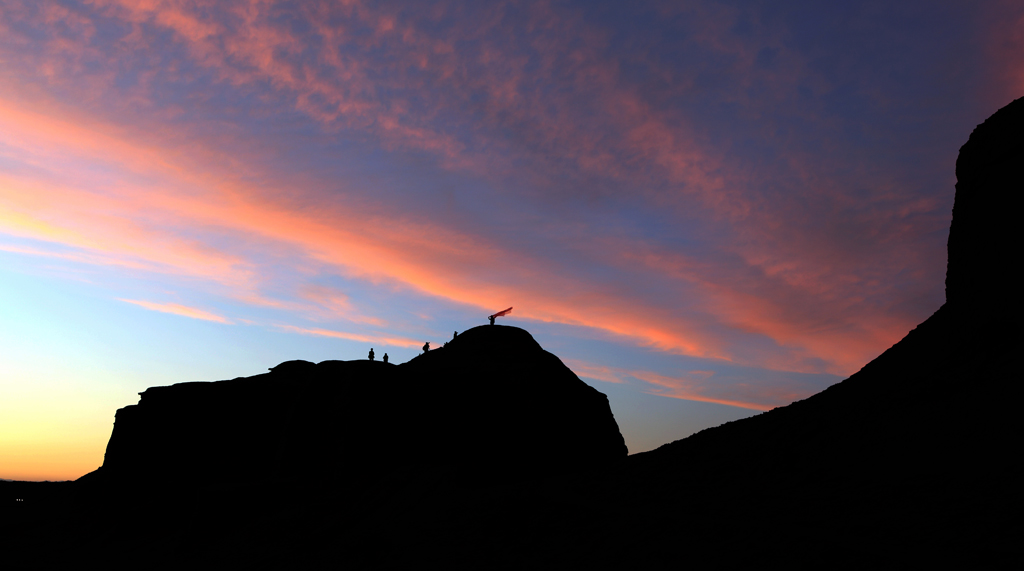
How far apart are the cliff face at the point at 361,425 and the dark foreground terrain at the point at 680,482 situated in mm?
122

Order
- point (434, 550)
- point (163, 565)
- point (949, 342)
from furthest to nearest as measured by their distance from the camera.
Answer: point (163, 565), point (949, 342), point (434, 550)

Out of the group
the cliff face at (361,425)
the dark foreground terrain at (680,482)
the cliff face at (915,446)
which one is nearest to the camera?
the cliff face at (915,446)

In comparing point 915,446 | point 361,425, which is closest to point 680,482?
point 915,446

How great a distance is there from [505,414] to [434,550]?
19.1 meters

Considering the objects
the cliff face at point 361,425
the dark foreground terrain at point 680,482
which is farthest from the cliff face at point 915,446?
the cliff face at point 361,425

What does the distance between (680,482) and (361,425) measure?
14728mm

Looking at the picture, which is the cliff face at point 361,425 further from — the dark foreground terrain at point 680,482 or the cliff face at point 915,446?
the cliff face at point 915,446

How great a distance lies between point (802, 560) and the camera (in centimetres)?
901

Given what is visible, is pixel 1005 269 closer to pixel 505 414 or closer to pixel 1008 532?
pixel 1008 532

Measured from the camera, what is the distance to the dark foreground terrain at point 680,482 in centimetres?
1009

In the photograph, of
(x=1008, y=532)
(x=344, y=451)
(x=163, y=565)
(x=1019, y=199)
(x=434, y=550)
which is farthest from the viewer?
(x=344, y=451)

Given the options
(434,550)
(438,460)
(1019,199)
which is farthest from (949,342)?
(438,460)

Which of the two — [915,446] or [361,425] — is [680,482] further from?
[361,425]

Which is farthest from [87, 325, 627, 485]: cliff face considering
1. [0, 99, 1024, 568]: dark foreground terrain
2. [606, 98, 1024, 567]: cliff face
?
[606, 98, 1024, 567]: cliff face
